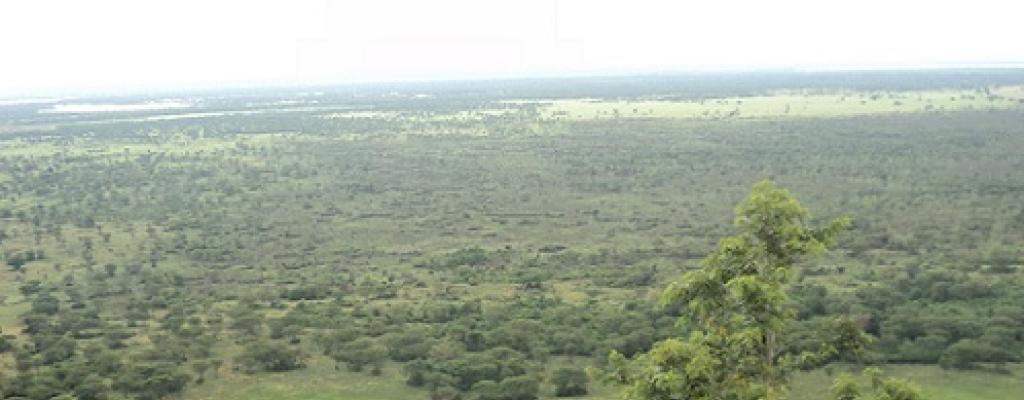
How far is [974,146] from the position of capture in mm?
117000

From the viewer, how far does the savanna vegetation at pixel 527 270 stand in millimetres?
15570

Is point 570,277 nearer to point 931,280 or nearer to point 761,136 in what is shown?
point 931,280

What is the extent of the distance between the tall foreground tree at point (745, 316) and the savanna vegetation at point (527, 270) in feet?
0.14

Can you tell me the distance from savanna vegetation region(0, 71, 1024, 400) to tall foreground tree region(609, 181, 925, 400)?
4 centimetres

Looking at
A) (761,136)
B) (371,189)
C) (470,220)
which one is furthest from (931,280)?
(761,136)

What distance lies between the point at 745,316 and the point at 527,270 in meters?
48.3

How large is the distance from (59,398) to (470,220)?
4807 cm

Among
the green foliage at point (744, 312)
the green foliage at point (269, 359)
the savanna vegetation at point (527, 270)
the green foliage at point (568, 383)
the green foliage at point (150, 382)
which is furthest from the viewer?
the green foliage at point (269, 359)

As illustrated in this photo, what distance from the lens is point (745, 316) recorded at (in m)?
14.5

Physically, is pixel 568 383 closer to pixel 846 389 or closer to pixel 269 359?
pixel 269 359

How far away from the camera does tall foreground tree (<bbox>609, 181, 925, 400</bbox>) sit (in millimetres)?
13992

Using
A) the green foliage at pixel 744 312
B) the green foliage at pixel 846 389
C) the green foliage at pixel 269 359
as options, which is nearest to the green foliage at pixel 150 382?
the green foliage at pixel 269 359

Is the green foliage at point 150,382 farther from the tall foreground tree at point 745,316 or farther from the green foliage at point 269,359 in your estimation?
the tall foreground tree at point 745,316

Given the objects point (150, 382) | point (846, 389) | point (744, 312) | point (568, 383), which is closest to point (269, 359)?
point (150, 382)
